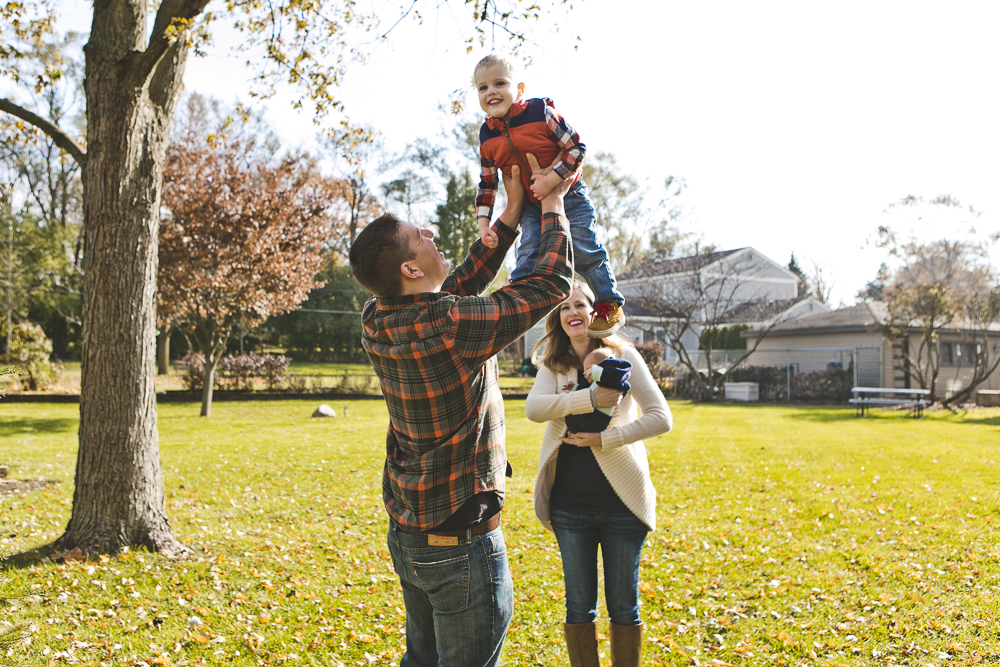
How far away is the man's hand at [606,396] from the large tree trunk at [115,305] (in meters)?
4.97

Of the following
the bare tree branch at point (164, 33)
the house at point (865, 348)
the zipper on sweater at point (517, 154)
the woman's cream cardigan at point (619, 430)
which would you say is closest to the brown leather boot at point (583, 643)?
the woman's cream cardigan at point (619, 430)

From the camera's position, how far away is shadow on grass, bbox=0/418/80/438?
1480 centimetres

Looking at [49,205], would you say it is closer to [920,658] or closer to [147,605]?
[147,605]

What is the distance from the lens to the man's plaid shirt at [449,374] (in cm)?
216

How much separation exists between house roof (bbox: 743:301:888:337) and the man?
87.4 feet

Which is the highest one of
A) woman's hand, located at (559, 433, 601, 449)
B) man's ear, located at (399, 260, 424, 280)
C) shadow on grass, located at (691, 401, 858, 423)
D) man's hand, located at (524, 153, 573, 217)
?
man's hand, located at (524, 153, 573, 217)

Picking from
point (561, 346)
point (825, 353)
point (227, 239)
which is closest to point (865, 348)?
point (825, 353)

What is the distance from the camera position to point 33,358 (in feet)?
70.2

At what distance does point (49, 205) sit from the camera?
34750mm

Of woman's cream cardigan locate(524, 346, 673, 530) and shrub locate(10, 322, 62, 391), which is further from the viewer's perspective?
shrub locate(10, 322, 62, 391)

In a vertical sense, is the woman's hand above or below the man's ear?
below

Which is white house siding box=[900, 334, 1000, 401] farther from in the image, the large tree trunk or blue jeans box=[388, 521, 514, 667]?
blue jeans box=[388, 521, 514, 667]

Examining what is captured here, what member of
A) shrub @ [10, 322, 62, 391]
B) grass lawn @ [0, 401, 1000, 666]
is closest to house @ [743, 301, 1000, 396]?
grass lawn @ [0, 401, 1000, 666]

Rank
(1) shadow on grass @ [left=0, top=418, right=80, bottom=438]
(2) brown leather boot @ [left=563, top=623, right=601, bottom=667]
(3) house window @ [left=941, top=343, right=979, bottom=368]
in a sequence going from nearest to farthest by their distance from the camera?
(2) brown leather boot @ [left=563, top=623, right=601, bottom=667]
(1) shadow on grass @ [left=0, top=418, right=80, bottom=438]
(3) house window @ [left=941, top=343, right=979, bottom=368]
